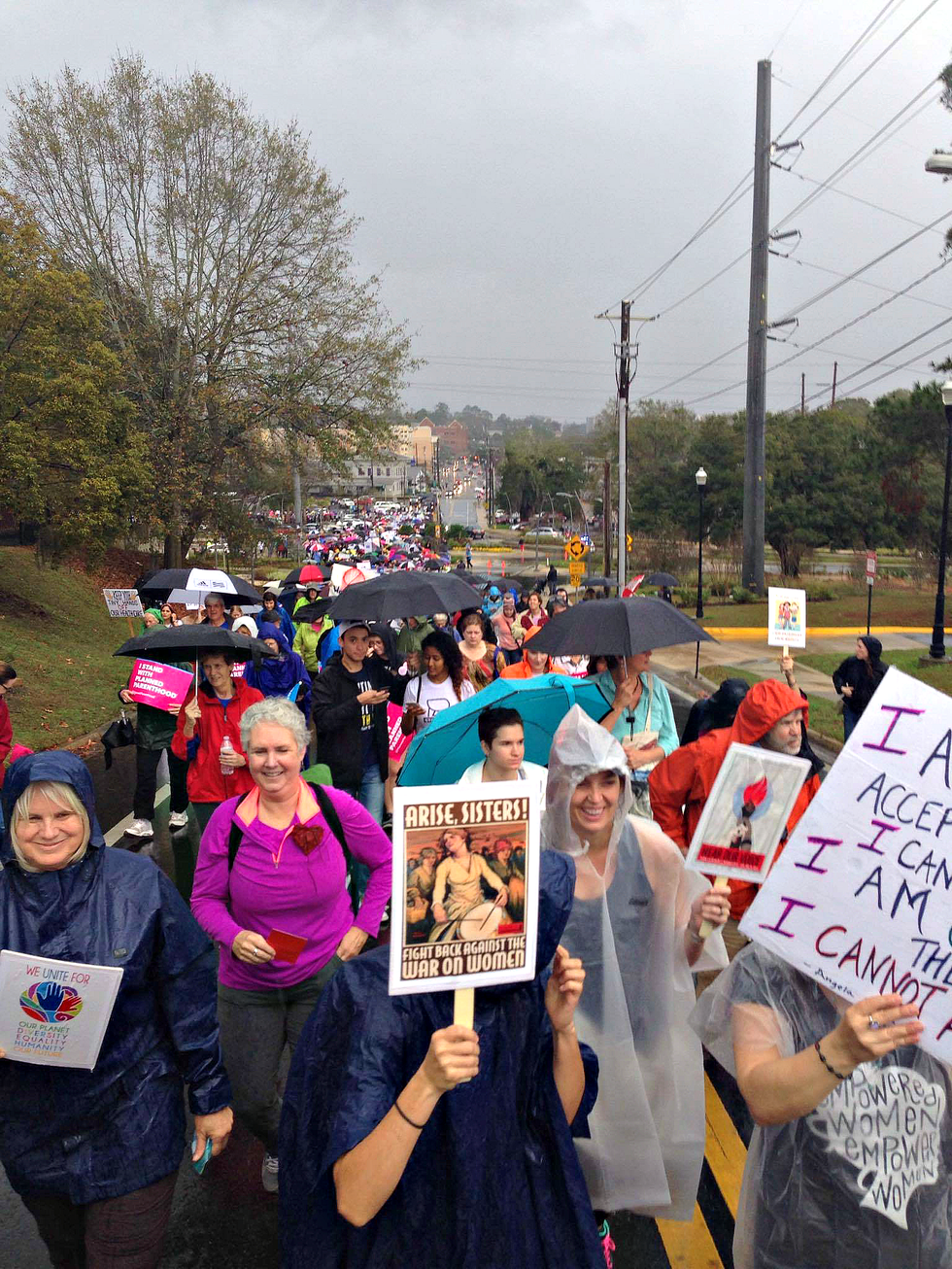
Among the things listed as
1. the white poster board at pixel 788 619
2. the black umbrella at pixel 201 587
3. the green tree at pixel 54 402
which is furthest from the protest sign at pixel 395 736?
the green tree at pixel 54 402

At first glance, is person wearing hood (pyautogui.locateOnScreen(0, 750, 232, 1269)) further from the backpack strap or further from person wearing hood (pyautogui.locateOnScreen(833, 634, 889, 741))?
person wearing hood (pyautogui.locateOnScreen(833, 634, 889, 741))

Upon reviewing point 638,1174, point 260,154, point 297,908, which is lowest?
point 638,1174

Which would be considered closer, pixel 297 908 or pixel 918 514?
pixel 297 908

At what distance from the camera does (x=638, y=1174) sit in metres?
3.30

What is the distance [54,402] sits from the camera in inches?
918

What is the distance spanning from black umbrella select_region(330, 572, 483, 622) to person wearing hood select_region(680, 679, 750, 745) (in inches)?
105

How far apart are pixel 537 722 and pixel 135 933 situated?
2664 mm

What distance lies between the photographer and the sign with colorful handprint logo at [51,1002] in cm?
263

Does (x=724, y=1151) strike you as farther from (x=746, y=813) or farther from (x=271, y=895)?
(x=271, y=895)

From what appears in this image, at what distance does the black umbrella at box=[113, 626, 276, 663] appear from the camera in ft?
20.6

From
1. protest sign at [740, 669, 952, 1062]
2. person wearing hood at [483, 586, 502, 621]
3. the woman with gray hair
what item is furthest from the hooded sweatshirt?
person wearing hood at [483, 586, 502, 621]

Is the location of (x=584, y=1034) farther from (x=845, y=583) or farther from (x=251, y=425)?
(x=845, y=583)

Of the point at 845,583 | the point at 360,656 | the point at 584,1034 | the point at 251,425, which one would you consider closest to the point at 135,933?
the point at 584,1034

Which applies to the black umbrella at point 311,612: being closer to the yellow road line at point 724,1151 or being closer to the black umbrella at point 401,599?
the black umbrella at point 401,599
